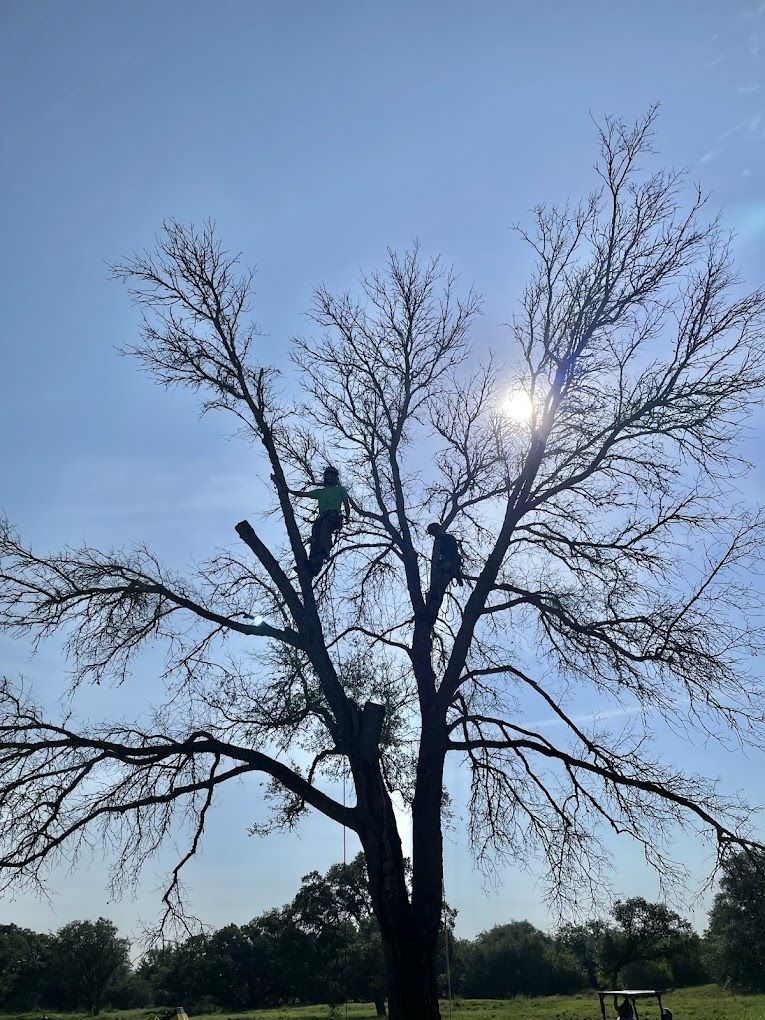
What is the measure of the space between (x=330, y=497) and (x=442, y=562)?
60.6 inches

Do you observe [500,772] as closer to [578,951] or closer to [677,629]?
[677,629]

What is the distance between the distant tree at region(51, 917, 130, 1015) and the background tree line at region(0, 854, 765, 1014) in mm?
89

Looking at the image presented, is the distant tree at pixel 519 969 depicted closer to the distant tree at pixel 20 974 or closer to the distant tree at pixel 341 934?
the distant tree at pixel 341 934

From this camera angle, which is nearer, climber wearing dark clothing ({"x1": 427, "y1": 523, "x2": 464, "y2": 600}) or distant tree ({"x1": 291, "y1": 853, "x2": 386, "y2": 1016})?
climber wearing dark clothing ({"x1": 427, "y1": 523, "x2": 464, "y2": 600})

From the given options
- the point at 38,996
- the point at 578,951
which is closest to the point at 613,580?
the point at 578,951

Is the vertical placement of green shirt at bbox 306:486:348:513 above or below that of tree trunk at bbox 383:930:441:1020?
above

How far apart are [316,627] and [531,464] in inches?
120

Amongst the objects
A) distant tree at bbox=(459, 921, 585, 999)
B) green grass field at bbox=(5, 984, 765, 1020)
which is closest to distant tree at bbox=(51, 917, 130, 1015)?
green grass field at bbox=(5, 984, 765, 1020)

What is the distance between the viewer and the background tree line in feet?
125

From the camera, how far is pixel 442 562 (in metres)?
8.85

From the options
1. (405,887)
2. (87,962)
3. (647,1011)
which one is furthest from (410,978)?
(87,962)

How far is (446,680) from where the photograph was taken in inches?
319

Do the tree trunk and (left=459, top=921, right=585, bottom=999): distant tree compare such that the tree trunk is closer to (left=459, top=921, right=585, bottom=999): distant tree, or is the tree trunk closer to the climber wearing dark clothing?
the climber wearing dark clothing

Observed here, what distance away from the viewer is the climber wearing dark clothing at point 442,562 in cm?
878
